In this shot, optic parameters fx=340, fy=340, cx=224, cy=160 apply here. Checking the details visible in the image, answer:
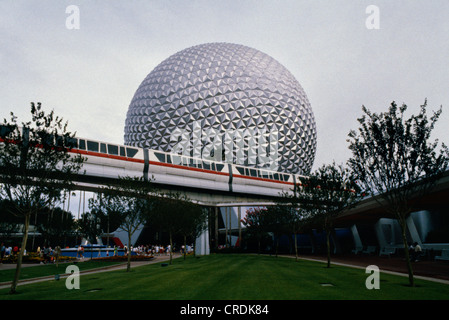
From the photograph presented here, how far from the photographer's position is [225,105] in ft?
162

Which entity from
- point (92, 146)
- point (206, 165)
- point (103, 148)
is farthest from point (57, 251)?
point (206, 165)

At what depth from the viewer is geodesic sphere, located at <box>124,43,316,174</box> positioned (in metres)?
49.5

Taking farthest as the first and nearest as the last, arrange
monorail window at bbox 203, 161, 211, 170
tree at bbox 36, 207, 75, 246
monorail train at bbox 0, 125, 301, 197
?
monorail window at bbox 203, 161, 211, 170
monorail train at bbox 0, 125, 301, 197
tree at bbox 36, 207, 75, 246

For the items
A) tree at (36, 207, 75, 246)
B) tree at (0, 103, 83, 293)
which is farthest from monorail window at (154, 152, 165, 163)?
tree at (0, 103, 83, 293)

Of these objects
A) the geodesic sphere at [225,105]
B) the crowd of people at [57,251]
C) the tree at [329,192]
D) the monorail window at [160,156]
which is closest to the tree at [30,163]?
the crowd of people at [57,251]

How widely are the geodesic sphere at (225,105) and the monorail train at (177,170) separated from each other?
2.97 metres

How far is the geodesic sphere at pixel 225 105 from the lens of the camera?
4947 centimetres

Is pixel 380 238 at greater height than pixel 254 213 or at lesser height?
lesser

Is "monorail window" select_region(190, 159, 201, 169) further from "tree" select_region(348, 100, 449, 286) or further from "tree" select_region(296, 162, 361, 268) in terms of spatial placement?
"tree" select_region(348, 100, 449, 286)

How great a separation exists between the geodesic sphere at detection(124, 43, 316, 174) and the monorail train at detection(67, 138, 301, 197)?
2974 mm
